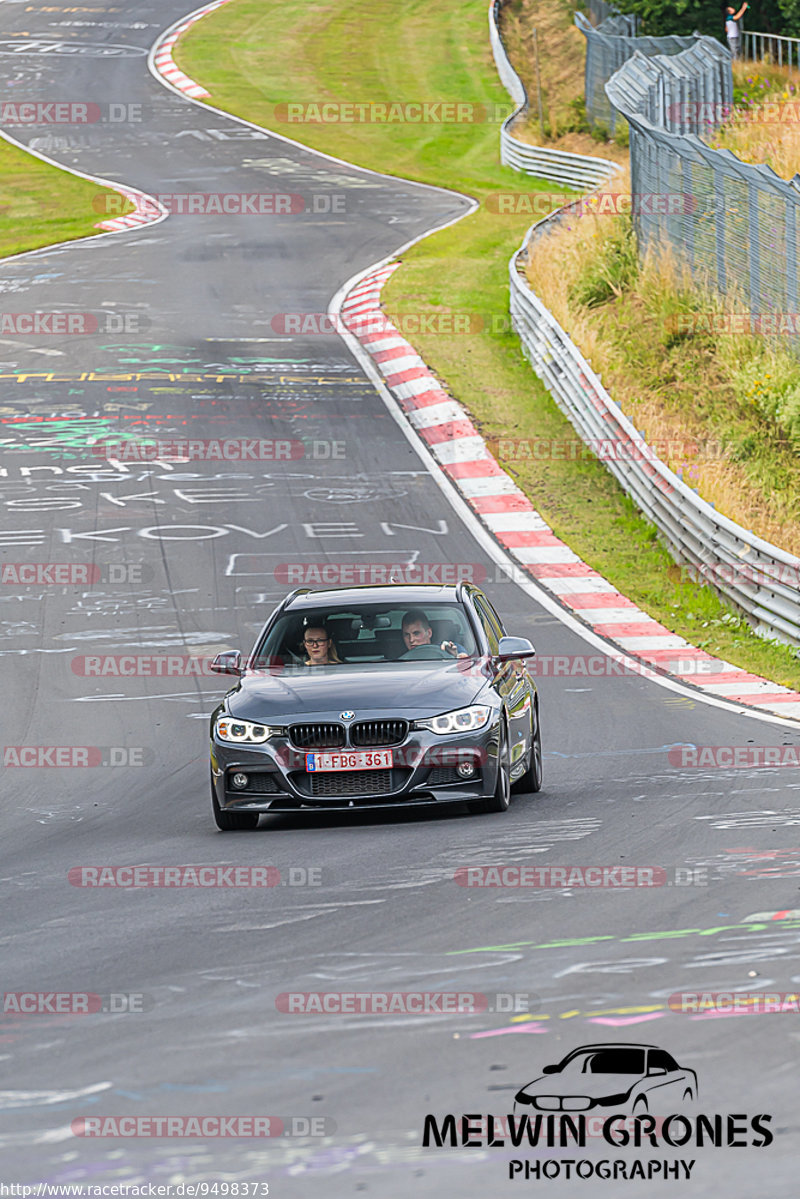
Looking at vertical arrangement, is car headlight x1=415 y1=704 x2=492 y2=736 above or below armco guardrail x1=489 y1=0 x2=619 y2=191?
above

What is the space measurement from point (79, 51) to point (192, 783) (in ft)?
198

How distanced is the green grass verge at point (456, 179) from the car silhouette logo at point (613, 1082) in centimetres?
1033

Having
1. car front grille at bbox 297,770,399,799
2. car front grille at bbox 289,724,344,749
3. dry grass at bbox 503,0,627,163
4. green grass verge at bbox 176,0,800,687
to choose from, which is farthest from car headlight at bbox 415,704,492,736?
dry grass at bbox 503,0,627,163

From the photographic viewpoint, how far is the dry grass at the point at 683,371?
66.8ft

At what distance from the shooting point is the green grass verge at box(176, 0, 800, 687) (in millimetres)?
19484

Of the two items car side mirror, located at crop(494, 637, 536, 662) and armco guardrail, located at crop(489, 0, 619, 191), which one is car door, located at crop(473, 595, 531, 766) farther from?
armco guardrail, located at crop(489, 0, 619, 191)

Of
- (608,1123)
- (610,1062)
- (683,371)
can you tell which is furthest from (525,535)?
(608,1123)

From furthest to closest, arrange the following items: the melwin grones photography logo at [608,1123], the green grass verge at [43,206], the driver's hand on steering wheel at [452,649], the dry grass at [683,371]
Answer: the green grass verge at [43,206] → the dry grass at [683,371] → the driver's hand on steering wheel at [452,649] → the melwin grones photography logo at [608,1123]

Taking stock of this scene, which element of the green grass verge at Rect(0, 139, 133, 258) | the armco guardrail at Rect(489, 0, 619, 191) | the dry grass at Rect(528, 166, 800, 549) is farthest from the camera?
the armco guardrail at Rect(489, 0, 619, 191)

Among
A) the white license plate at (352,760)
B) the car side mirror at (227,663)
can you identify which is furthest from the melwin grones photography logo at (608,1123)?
the car side mirror at (227,663)

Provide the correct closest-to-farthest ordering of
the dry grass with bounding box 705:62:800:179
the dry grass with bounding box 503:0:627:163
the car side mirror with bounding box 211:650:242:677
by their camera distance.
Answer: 1. the car side mirror with bounding box 211:650:242:677
2. the dry grass with bounding box 705:62:800:179
3. the dry grass with bounding box 503:0:627:163

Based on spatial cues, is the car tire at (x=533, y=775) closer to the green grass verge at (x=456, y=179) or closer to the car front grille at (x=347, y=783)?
the car front grille at (x=347, y=783)

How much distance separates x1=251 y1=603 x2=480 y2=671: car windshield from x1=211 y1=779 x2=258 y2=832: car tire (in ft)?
4.04

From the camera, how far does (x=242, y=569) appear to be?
19.2 meters
